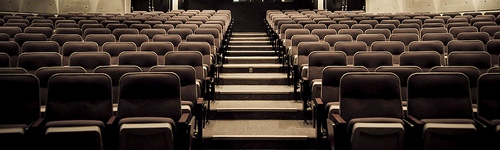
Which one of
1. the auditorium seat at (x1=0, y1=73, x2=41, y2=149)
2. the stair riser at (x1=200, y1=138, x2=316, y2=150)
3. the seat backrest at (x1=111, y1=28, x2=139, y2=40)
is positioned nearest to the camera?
the auditorium seat at (x1=0, y1=73, x2=41, y2=149)

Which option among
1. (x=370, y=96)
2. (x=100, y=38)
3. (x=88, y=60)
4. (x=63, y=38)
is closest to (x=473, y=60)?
(x=370, y=96)

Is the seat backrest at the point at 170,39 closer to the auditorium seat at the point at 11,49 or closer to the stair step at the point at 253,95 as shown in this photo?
the stair step at the point at 253,95

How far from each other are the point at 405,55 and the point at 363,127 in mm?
1548

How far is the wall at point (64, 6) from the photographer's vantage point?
9.09 meters

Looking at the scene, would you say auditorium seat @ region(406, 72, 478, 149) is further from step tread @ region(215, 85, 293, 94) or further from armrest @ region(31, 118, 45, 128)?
armrest @ region(31, 118, 45, 128)

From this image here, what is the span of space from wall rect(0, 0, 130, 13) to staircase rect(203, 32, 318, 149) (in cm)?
664

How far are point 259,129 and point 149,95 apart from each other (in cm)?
96

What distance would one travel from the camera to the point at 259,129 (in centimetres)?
312

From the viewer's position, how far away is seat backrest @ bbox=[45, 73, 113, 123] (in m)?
2.40

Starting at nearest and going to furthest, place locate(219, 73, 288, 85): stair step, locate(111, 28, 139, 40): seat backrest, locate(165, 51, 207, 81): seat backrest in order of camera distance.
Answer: locate(165, 51, 207, 81): seat backrest
locate(219, 73, 288, 85): stair step
locate(111, 28, 139, 40): seat backrest

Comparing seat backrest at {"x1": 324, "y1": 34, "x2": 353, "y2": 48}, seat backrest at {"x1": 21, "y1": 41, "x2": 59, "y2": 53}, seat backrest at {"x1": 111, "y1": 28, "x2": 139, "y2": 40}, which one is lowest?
seat backrest at {"x1": 21, "y1": 41, "x2": 59, "y2": 53}

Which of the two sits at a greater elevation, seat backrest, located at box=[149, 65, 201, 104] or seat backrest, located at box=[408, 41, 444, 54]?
seat backrest, located at box=[408, 41, 444, 54]

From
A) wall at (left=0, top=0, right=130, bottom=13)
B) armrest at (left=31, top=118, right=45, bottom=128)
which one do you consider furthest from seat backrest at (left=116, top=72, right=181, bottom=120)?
wall at (left=0, top=0, right=130, bottom=13)

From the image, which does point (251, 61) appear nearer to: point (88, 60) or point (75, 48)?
point (75, 48)
